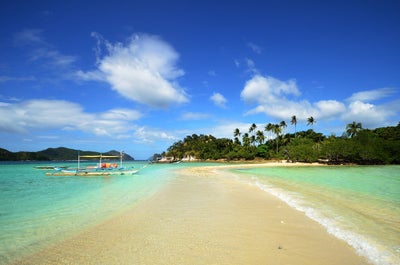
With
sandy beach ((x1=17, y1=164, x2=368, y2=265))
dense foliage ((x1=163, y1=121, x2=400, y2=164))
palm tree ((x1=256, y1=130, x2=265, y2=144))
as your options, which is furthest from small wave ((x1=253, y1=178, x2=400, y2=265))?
palm tree ((x1=256, y1=130, x2=265, y2=144))

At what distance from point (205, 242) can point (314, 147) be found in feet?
265

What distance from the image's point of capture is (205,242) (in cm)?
648

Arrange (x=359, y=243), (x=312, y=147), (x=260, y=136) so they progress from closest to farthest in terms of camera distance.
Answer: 1. (x=359, y=243)
2. (x=312, y=147)
3. (x=260, y=136)

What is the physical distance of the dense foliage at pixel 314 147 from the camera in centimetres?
6875

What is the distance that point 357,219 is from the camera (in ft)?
28.2

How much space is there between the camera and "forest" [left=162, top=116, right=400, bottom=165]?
226 ft

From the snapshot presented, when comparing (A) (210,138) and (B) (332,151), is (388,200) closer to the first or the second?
(B) (332,151)

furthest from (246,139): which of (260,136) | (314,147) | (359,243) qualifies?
(359,243)

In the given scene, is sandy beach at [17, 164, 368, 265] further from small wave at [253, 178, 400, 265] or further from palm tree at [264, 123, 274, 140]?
palm tree at [264, 123, 274, 140]

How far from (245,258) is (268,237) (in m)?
1.68

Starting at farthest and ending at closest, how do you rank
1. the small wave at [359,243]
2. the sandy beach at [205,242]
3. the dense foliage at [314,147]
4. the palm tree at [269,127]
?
the palm tree at [269,127] < the dense foliage at [314,147] < the sandy beach at [205,242] < the small wave at [359,243]

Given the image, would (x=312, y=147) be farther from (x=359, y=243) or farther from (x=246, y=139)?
(x=359, y=243)

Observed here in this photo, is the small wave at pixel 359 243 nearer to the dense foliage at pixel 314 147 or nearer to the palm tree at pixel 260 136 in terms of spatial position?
the dense foliage at pixel 314 147

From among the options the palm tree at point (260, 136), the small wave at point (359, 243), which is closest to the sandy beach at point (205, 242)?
the small wave at point (359, 243)
